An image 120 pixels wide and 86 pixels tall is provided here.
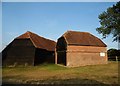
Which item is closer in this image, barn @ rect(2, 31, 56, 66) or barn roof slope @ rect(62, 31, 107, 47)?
barn @ rect(2, 31, 56, 66)

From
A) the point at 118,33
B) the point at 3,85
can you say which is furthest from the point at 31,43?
the point at 3,85

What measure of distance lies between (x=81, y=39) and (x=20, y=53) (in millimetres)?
14252

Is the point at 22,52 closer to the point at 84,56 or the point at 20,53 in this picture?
the point at 20,53

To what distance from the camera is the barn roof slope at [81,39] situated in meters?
45.2

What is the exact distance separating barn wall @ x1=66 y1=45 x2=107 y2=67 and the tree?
4.33 metres

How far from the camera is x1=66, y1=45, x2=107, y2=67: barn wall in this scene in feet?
143

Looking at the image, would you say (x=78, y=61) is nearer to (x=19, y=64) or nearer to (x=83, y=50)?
(x=83, y=50)

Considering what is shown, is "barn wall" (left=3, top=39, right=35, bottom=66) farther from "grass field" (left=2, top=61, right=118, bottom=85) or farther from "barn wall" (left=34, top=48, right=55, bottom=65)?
"grass field" (left=2, top=61, right=118, bottom=85)

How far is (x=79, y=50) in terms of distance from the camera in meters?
45.0

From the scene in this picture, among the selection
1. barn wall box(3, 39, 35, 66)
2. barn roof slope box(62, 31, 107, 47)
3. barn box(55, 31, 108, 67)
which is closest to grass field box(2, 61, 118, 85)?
barn wall box(3, 39, 35, 66)

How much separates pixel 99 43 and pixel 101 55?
3.00m

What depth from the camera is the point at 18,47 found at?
44000mm

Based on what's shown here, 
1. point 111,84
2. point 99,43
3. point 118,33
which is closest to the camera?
point 111,84

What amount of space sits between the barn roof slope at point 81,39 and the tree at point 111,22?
8.85ft
